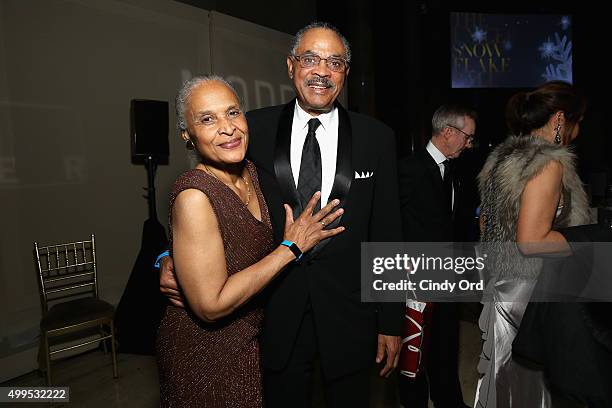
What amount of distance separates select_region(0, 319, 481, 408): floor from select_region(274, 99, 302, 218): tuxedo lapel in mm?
1840

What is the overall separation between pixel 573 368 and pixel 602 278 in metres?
0.34

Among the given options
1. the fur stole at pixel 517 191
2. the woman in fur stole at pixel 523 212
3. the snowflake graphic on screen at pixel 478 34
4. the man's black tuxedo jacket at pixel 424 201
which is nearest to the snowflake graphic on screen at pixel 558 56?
the snowflake graphic on screen at pixel 478 34

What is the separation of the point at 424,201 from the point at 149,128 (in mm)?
2699

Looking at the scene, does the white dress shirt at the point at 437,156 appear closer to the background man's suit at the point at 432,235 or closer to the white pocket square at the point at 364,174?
the background man's suit at the point at 432,235

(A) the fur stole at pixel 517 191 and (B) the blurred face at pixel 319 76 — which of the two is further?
(A) the fur stole at pixel 517 191

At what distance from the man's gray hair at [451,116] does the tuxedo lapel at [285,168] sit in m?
1.46

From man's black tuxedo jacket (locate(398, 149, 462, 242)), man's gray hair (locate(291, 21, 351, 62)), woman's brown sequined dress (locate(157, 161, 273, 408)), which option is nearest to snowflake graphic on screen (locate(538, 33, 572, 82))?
man's black tuxedo jacket (locate(398, 149, 462, 242))

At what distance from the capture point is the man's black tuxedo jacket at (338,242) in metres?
1.55

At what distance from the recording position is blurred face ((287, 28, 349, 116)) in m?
1.61

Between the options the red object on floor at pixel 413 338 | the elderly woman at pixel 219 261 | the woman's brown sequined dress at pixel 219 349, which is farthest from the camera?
the red object on floor at pixel 413 338

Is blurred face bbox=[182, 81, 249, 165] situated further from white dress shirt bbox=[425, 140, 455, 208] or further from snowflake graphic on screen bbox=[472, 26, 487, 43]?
snowflake graphic on screen bbox=[472, 26, 487, 43]

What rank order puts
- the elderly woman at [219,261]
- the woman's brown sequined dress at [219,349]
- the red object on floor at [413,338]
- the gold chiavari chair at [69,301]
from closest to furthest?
the elderly woman at [219,261], the woman's brown sequined dress at [219,349], the red object on floor at [413,338], the gold chiavari chair at [69,301]

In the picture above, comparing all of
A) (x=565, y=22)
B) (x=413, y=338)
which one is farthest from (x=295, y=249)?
(x=565, y=22)

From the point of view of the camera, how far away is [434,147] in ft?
9.23
